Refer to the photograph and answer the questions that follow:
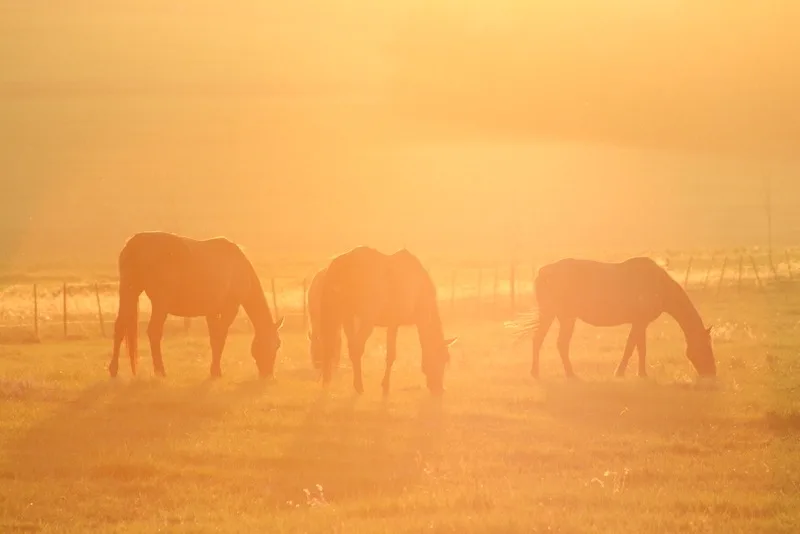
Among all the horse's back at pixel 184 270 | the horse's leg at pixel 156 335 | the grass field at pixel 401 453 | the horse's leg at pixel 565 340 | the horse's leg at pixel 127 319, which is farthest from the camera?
the horse's leg at pixel 565 340

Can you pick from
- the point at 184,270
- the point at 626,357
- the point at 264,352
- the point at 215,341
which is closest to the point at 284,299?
the point at 264,352

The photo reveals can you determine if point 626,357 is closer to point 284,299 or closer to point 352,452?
point 352,452

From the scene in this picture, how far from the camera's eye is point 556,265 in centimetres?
1934

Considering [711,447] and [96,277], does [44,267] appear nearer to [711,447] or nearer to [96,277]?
[96,277]

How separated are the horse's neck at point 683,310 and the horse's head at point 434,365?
5149mm

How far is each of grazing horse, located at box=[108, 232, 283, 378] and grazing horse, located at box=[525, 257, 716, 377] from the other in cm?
557

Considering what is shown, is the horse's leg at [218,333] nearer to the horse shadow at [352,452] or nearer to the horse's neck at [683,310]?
the horse shadow at [352,452]

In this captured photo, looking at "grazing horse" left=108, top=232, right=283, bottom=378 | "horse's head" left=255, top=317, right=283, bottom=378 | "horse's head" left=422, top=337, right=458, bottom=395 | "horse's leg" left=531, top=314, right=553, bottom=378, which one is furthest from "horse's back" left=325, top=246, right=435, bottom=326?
"horse's leg" left=531, top=314, right=553, bottom=378

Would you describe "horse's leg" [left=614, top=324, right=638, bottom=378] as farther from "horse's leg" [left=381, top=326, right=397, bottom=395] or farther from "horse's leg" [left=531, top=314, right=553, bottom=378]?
"horse's leg" [left=381, top=326, right=397, bottom=395]

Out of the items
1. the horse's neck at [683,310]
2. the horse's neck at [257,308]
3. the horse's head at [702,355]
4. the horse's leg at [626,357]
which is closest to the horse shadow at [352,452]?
the horse's neck at [257,308]

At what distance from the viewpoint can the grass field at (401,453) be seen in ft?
28.1

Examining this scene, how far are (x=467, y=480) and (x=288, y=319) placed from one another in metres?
23.7

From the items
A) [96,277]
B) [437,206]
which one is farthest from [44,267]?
[437,206]

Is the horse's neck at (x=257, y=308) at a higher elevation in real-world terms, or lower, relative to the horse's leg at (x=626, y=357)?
higher
